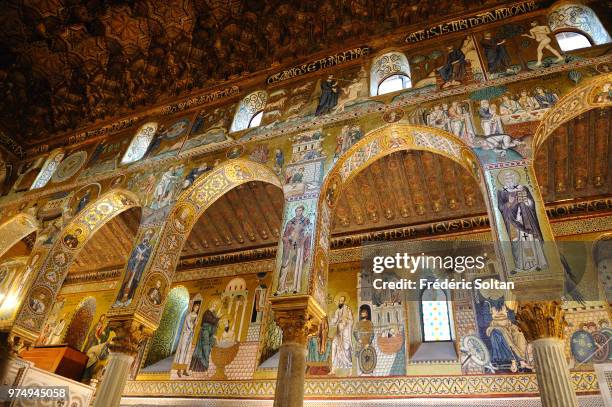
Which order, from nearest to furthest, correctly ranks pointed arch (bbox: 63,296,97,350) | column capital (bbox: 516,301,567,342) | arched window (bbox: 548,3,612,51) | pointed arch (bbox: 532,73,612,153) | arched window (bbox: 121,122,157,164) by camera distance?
column capital (bbox: 516,301,567,342), pointed arch (bbox: 532,73,612,153), arched window (bbox: 548,3,612,51), arched window (bbox: 121,122,157,164), pointed arch (bbox: 63,296,97,350)

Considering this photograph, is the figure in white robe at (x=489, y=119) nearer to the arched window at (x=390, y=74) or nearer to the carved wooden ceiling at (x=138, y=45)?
the arched window at (x=390, y=74)

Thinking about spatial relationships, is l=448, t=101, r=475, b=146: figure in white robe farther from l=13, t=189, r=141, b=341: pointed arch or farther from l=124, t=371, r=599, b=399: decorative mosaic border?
l=13, t=189, r=141, b=341: pointed arch

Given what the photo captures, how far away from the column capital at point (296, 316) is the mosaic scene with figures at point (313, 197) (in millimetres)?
39

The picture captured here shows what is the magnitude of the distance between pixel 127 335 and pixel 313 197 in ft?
12.9

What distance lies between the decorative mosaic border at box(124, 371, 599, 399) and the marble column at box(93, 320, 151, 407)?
12.3ft

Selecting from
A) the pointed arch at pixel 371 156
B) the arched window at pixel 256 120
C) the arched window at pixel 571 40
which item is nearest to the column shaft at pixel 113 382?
the pointed arch at pixel 371 156

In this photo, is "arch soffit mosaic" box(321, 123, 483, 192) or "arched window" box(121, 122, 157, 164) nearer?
"arch soffit mosaic" box(321, 123, 483, 192)

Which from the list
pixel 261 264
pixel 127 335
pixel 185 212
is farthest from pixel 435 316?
pixel 127 335

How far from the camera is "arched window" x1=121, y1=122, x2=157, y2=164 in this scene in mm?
10031

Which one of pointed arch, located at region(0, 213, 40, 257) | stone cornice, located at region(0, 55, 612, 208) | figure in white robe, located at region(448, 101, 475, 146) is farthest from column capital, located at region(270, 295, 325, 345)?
pointed arch, located at region(0, 213, 40, 257)

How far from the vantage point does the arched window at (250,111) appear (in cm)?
945

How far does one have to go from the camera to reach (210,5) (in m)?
10.3

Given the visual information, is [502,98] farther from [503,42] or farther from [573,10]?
[573,10]

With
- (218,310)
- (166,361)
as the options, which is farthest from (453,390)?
(166,361)
